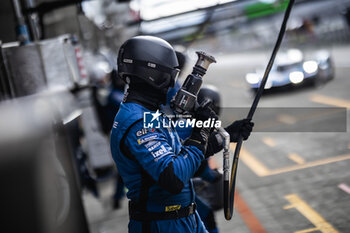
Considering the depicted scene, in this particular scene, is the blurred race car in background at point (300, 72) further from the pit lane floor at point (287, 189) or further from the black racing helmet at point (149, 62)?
the black racing helmet at point (149, 62)

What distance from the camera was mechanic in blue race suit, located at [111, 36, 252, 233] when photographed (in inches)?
86.1

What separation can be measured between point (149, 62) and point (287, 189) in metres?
3.82

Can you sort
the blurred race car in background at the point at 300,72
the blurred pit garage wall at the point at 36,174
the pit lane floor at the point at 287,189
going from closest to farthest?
the blurred pit garage wall at the point at 36,174 < the pit lane floor at the point at 287,189 < the blurred race car in background at the point at 300,72

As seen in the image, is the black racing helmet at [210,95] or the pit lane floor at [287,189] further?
the pit lane floor at [287,189]

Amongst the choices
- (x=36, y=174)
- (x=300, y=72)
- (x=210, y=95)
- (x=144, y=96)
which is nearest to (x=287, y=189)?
(x=210, y=95)

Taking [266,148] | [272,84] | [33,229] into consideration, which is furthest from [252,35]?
[33,229]

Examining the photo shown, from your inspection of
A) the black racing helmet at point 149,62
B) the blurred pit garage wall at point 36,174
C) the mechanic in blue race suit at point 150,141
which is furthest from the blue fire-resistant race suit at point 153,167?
the blurred pit garage wall at point 36,174

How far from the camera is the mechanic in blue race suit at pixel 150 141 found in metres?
2.19

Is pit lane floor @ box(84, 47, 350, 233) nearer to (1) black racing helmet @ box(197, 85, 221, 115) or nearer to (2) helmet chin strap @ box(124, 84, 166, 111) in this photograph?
(1) black racing helmet @ box(197, 85, 221, 115)

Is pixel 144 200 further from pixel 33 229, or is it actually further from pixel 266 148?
pixel 266 148

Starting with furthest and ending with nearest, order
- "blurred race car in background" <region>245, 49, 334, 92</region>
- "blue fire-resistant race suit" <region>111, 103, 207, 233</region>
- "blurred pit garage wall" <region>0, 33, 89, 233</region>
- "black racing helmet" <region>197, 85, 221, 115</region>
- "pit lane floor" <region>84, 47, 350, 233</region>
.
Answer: "blurred race car in background" <region>245, 49, 334, 92</region> < "pit lane floor" <region>84, 47, 350, 233</region> < "black racing helmet" <region>197, 85, 221, 115</region> < "blue fire-resistant race suit" <region>111, 103, 207, 233</region> < "blurred pit garage wall" <region>0, 33, 89, 233</region>

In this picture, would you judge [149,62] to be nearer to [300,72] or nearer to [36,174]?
[36,174]

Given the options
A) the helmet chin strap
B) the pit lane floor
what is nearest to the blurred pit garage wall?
the helmet chin strap

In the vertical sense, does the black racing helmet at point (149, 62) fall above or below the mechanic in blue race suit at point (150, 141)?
above
